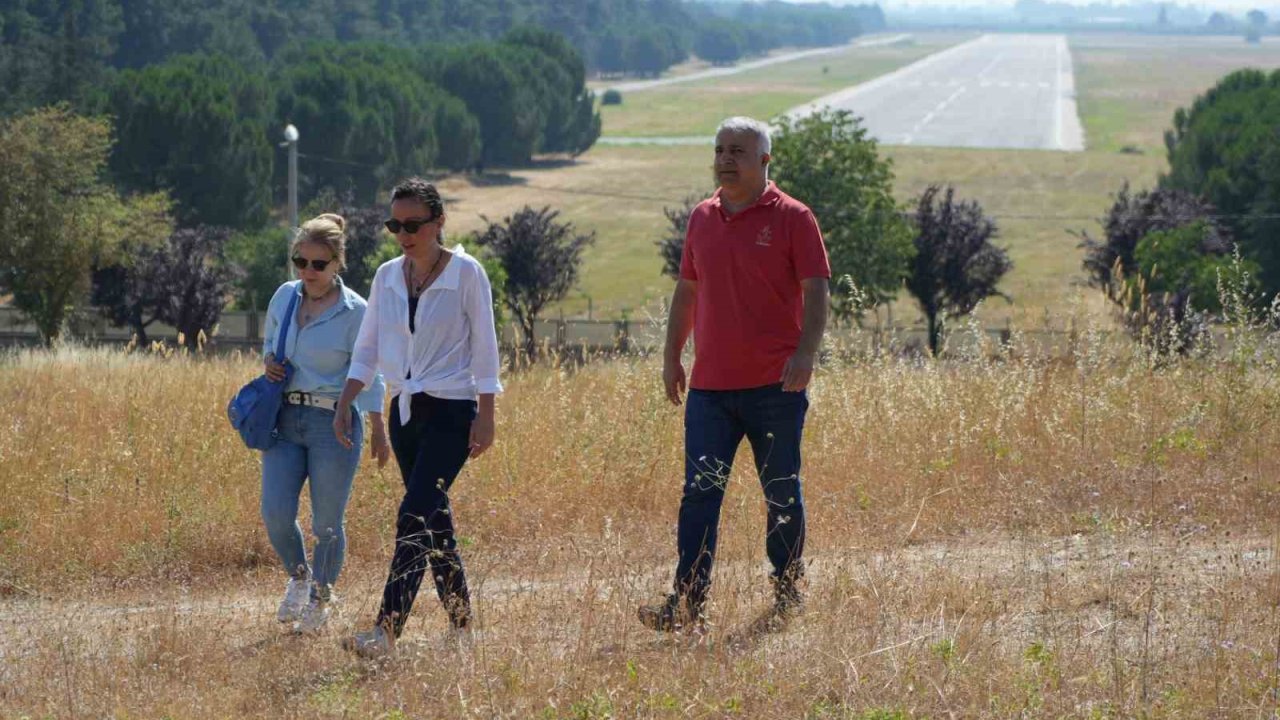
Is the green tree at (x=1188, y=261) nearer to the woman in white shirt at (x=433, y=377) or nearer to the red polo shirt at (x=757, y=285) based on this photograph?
the red polo shirt at (x=757, y=285)

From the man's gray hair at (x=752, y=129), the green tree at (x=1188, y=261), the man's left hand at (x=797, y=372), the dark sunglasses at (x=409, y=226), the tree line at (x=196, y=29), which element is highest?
the tree line at (x=196, y=29)

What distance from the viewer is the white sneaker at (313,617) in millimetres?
5578

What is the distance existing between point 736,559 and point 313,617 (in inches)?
64.4

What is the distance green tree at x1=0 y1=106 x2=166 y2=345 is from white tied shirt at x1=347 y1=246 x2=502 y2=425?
34.2m

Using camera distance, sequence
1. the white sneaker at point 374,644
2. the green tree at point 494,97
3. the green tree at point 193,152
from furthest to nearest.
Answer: the green tree at point 494,97 < the green tree at point 193,152 < the white sneaker at point 374,644

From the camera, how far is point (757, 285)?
5473 millimetres

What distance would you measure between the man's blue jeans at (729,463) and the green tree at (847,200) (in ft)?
110

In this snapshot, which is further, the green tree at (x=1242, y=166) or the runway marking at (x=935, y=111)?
the runway marking at (x=935, y=111)

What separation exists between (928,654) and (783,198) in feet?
5.17

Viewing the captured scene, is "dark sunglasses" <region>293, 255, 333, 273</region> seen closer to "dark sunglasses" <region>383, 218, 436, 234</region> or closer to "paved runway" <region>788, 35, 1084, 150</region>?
"dark sunglasses" <region>383, 218, 436, 234</region>

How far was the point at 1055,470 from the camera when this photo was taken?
789cm

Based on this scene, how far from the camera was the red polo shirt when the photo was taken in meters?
5.45

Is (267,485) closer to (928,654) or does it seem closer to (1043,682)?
(928,654)

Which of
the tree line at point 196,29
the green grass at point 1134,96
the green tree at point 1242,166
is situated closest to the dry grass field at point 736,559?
the green tree at point 1242,166
